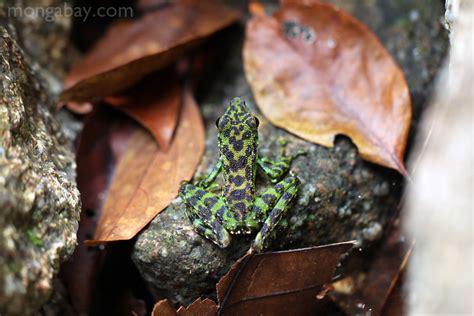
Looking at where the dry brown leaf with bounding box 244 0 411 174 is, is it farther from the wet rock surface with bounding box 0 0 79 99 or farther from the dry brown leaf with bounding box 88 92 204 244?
the wet rock surface with bounding box 0 0 79 99

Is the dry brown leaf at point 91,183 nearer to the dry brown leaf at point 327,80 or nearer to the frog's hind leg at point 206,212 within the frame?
the frog's hind leg at point 206,212

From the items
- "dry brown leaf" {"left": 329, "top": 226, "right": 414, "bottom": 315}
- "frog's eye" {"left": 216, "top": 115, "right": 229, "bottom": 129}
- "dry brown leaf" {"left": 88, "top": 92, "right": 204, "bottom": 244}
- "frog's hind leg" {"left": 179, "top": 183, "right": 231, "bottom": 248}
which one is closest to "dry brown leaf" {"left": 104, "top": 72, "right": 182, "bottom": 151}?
"dry brown leaf" {"left": 88, "top": 92, "right": 204, "bottom": 244}

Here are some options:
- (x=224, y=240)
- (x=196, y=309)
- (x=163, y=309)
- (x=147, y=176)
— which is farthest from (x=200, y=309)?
(x=147, y=176)

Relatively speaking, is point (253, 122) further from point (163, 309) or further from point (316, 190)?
point (163, 309)

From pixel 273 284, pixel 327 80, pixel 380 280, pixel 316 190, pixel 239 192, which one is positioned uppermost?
pixel 327 80

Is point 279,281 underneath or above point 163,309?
underneath

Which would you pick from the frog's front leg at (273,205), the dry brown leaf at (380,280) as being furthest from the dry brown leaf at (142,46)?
the dry brown leaf at (380,280)

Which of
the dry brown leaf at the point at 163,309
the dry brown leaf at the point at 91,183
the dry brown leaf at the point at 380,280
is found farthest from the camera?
the dry brown leaf at the point at 91,183
